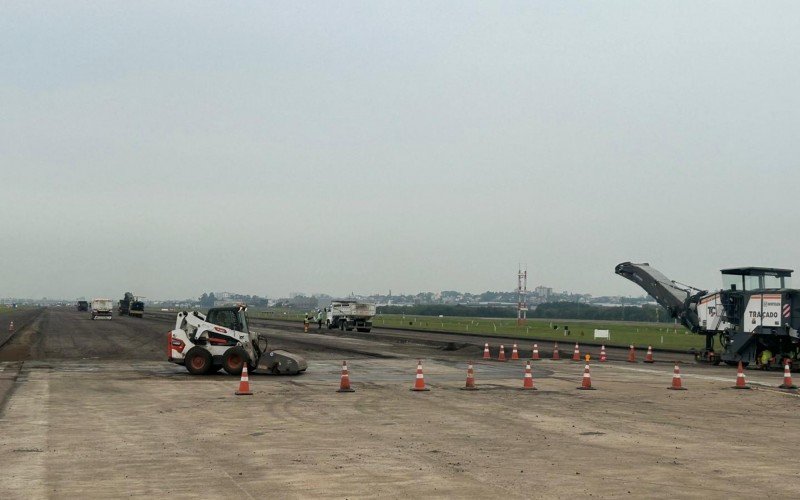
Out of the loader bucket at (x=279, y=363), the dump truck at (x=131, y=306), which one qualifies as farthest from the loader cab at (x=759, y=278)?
the dump truck at (x=131, y=306)

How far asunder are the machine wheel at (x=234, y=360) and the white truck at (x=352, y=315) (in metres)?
46.4

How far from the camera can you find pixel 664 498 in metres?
10.7

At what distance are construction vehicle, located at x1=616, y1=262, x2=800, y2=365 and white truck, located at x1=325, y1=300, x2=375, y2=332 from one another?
3693 centimetres

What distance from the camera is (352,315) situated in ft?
247

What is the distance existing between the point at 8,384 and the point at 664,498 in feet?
66.4

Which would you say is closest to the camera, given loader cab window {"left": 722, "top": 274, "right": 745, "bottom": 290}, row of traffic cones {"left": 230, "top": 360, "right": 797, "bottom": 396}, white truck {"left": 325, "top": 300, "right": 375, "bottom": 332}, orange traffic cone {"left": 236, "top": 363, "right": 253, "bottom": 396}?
orange traffic cone {"left": 236, "top": 363, "right": 253, "bottom": 396}

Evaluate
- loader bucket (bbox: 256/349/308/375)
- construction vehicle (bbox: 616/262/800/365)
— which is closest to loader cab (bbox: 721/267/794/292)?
construction vehicle (bbox: 616/262/800/365)

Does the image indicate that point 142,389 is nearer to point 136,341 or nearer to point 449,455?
point 449,455

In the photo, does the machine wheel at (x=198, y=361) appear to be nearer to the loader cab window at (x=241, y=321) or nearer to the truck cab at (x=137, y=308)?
the loader cab window at (x=241, y=321)

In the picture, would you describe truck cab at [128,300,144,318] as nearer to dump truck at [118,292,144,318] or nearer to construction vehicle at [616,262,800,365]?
dump truck at [118,292,144,318]

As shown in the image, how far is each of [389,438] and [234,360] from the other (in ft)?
44.9

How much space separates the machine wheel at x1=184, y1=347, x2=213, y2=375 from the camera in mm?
28391

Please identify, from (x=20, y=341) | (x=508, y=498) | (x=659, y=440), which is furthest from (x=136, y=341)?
(x=508, y=498)

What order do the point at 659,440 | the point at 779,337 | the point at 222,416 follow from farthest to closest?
1. the point at 779,337
2. the point at 222,416
3. the point at 659,440
